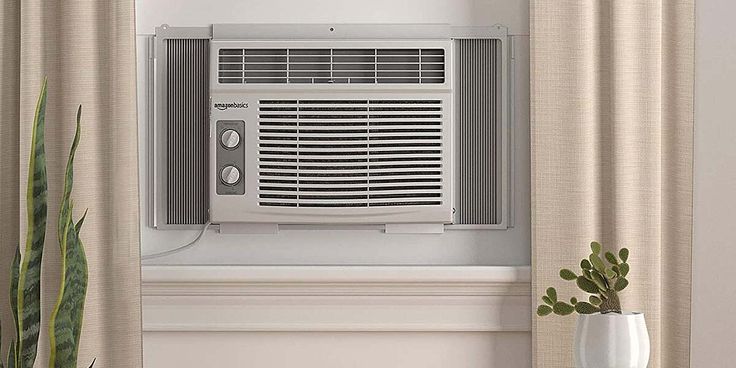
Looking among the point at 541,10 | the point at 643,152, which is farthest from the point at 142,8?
the point at 643,152

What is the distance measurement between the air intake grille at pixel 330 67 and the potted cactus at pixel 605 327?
22.3 inches

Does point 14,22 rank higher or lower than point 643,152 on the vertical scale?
higher

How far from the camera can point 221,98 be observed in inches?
70.7

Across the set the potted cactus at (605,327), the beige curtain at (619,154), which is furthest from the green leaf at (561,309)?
the beige curtain at (619,154)

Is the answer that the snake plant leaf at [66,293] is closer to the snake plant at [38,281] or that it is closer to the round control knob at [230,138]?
the snake plant at [38,281]

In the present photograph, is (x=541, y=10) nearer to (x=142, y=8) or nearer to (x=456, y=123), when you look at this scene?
(x=456, y=123)

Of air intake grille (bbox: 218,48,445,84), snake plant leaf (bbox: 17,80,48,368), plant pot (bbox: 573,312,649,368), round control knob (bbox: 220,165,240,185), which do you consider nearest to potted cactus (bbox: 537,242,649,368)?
plant pot (bbox: 573,312,649,368)

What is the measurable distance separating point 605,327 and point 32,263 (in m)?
0.97

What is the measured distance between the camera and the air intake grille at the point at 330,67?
1808 millimetres

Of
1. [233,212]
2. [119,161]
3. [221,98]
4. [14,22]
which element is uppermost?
[14,22]

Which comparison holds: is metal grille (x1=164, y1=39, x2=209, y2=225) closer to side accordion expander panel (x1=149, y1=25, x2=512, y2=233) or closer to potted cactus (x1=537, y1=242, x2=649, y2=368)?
side accordion expander panel (x1=149, y1=25, x2=512, y2=233)

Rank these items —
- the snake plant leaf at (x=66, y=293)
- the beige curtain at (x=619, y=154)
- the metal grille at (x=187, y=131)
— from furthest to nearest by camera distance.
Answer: the metal grille at (x=187, y=131) → the beige curtain at (x=619, y=154) → the snake plant leaf at (x=66, y=293)

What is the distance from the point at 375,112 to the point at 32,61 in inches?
28.4

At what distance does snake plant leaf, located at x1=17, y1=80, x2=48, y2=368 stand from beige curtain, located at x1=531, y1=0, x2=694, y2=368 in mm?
963
